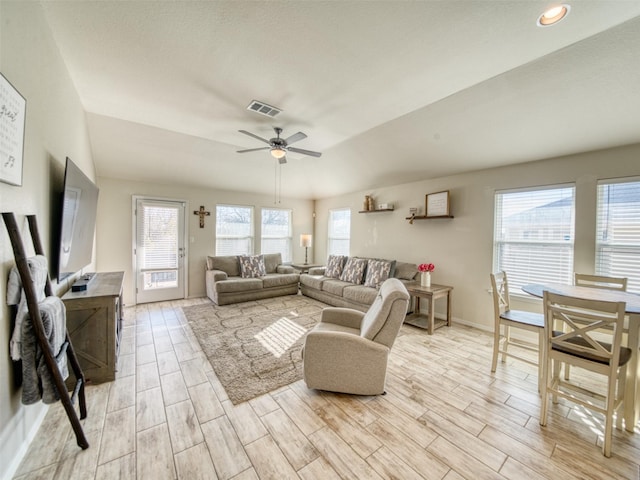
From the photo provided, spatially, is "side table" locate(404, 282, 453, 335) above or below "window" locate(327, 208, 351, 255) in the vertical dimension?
below

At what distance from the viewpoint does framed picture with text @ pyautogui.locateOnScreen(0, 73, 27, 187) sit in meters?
1.32

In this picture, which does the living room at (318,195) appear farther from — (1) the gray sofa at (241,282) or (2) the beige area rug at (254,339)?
(2) the beige area rug at (254,339)

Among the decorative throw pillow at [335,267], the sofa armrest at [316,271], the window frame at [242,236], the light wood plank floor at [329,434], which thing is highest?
the window frame at [242,236]

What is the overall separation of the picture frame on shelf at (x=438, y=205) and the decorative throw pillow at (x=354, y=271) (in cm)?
158

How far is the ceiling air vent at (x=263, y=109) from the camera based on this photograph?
117 inches

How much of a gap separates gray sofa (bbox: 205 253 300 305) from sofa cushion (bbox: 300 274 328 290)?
0.22m

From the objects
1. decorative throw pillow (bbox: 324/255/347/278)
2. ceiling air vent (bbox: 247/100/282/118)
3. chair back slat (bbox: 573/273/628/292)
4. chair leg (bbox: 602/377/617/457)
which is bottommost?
chair leg (bbox: 602/377/617/457)

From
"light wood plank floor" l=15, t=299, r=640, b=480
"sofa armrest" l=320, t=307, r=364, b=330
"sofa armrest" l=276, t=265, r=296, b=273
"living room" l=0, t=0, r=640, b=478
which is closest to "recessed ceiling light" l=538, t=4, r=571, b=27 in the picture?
"living room" l=0, t=0, r=640, b=478

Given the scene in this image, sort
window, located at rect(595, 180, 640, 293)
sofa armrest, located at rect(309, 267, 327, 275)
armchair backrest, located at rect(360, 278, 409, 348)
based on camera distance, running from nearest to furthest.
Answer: armchair backrest, located at rect(360, 278, 409, 348), window, located at rect(595, 180, 640, 293), sofa armrest, located at rect(309, 267, 327, 275)

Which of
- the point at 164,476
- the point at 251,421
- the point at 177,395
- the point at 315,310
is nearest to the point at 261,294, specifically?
the point at 315,310

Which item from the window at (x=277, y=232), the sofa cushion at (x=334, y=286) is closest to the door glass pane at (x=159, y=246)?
the window at (x=277, y=232)

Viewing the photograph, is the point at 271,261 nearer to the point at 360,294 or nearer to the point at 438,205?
the point at 360,294

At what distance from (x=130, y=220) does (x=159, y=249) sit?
758 millimetres

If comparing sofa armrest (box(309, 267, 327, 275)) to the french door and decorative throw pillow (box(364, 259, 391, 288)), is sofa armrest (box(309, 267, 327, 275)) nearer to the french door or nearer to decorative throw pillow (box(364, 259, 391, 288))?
decorative throw pillow (box(364, 259, 391, 288))
